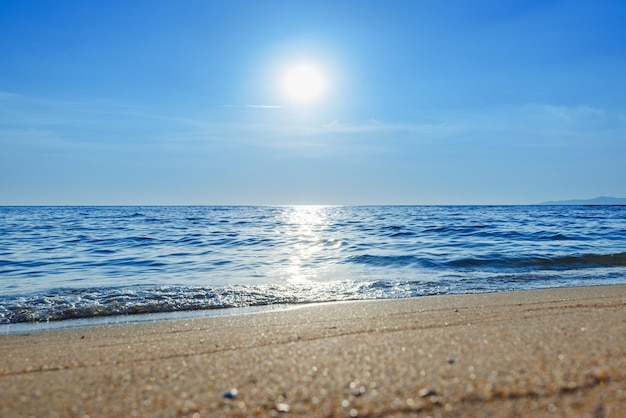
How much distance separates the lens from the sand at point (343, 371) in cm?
200

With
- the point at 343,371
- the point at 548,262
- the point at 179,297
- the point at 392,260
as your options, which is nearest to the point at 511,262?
the point at 548,262

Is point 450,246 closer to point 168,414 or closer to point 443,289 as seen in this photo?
point 443,289

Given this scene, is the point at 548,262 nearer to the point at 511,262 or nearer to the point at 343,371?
the point at 511,262

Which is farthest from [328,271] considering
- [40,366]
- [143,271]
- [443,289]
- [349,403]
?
[349,403]

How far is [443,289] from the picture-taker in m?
7.35

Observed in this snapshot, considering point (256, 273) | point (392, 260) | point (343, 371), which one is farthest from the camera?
point (392, 260)

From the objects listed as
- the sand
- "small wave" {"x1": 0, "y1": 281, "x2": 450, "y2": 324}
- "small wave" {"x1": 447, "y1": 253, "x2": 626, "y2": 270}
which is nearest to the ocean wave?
"small wave" {"x1": 447, "y1": 253, "x2": 626, "y2": 270}

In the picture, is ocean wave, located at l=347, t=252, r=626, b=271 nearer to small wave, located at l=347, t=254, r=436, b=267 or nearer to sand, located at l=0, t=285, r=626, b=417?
small wave, located at l=347, t=254, r=436, b=267

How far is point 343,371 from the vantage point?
2.41m

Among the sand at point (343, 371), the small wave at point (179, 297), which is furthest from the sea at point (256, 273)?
the sand at point (343, 371)

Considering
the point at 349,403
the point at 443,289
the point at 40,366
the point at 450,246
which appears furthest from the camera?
the point at 450,246

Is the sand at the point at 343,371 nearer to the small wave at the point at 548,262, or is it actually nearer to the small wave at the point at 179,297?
the small wave at the point at 179,297

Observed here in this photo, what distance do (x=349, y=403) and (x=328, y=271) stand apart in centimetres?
762

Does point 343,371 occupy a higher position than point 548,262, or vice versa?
point 343,371
